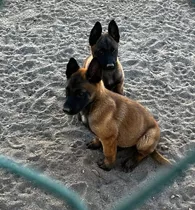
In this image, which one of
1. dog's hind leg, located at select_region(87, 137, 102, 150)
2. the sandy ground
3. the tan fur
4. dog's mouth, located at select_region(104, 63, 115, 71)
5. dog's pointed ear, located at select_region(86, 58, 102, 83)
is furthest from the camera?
dog's mouth, located at select_region(104, 63, 115, 71)

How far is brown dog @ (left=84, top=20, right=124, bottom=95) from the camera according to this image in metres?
3.97

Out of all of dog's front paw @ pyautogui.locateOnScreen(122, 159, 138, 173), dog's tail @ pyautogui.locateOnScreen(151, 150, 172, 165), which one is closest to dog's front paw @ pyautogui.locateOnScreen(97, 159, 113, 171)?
dog's front paw @ pyautogui.locateOnScreen(122, 159, 138, 173)

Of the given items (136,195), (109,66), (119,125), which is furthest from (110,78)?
(136,195)

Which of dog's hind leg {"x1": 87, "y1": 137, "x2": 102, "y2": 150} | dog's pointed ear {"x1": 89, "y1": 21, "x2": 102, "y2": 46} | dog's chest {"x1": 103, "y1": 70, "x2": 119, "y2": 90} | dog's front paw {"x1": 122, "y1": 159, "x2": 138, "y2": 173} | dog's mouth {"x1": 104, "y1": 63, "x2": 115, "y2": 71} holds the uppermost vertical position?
dog's pointed ear {"x1": 89, "y1": 21, "x2": 102, "y2": 46}

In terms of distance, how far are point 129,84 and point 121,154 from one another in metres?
1.15

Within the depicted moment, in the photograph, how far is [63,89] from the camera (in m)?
4.63

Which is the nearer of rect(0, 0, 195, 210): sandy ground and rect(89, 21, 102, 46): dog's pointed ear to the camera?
rect(0, 0, 195, 210): sandy ground

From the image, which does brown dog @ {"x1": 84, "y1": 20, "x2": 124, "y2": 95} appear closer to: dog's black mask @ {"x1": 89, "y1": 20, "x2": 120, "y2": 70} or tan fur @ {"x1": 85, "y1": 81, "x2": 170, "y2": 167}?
dog's black mask @ {"x1": 89, "y1": 20, "x2": 120, "y2": 70}

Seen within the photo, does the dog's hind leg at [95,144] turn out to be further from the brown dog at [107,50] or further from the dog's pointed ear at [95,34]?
the dog's pointed ear at [95,34]

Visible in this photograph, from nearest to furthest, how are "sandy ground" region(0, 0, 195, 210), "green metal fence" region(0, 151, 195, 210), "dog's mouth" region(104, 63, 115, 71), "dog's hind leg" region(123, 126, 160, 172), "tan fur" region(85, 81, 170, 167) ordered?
"green metal fence" region(0, 151, 195, 210)
"tan fur" region(85, 81, 170, 167)
"sandy ground" region(0, 0, 195, 210)
"dog's hind leg" region(123, 126, 160, 172)
"dog's mouth" region(104, 63, 115, 71)

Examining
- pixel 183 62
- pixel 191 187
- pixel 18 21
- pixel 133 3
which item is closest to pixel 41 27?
pixel 18 21

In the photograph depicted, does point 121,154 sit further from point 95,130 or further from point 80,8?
point 80,8

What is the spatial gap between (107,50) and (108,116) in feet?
2.75

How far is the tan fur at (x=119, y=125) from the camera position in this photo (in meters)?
3.36
